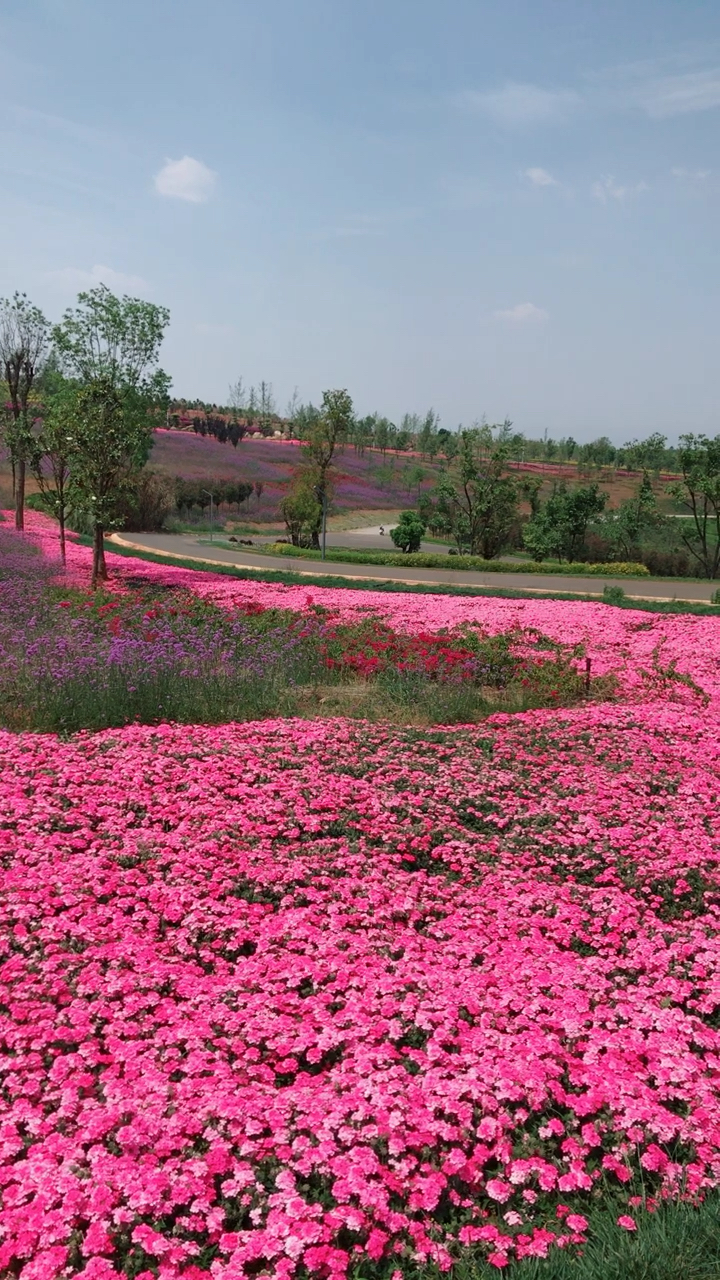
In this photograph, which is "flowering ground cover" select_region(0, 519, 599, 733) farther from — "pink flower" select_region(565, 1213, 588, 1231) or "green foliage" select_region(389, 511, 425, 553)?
→ "green foliage" select_region(389, 511, 425, 553)

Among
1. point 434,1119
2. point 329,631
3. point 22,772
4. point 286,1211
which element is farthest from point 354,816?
point 329,631

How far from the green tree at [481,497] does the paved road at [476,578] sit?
13.3m

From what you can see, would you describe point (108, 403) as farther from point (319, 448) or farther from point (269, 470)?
point (269, 470)

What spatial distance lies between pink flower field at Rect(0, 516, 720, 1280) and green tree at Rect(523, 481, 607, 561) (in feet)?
125

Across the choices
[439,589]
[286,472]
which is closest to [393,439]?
[286,472]

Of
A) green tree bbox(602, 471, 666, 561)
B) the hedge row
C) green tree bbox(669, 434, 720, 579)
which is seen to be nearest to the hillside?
green tree bbox(602, 471, 666, 561)

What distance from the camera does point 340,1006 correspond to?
4.20 m

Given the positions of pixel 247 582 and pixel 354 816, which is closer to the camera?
pixel 354 816

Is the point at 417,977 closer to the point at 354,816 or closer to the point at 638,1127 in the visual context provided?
the point at 638,1127

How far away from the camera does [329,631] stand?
44.4 ft

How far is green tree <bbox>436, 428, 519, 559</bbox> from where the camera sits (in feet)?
143

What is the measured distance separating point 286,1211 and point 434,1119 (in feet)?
2.33

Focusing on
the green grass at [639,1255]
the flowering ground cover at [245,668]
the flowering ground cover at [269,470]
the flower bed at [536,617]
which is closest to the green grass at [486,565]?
the flower bed at [536,617]

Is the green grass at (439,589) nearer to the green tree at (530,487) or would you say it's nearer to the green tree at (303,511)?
the green tree at (303,511)
